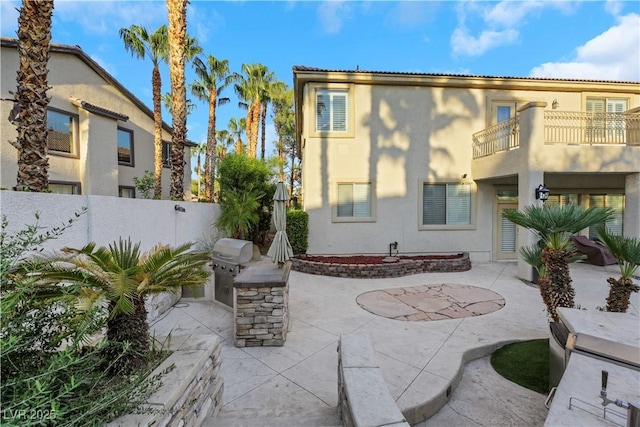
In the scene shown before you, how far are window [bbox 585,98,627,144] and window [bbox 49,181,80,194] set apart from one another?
21422mm

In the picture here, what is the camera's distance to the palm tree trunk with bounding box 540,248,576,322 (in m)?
4.80

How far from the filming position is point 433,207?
12.0 m

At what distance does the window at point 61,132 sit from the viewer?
12.5 metres

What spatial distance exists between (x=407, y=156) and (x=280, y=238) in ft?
25.8

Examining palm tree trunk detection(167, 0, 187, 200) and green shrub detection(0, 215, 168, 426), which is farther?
palm tree trunk detection(167, 0, 187, 200)

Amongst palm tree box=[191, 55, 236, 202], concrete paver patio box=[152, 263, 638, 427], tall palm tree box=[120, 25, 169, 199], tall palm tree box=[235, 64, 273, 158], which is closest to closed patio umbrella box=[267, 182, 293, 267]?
concrete paver patio box=[152, 263, 638, 427]

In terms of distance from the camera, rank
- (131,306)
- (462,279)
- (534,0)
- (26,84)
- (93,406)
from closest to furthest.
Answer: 1. (93,406)
2. (131,306)
3. (26,84)
4. (534,0)
5. (462,279)

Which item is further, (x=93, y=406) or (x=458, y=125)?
(x=458, y=125)

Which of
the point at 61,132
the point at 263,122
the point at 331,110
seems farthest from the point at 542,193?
the point at 263,122

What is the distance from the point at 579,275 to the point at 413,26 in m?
11.3

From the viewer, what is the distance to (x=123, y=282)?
8.07 ft

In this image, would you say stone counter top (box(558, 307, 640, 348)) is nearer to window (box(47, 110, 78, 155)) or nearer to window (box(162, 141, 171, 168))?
window (box(47, 110, 78, 155))

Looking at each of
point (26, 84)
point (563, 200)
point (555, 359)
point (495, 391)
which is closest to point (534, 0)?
point (563, 200)

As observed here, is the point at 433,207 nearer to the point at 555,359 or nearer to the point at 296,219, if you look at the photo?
the point at 296,219
